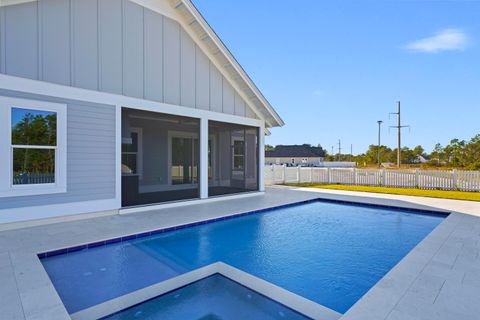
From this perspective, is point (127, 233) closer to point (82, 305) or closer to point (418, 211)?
point (82, 305)

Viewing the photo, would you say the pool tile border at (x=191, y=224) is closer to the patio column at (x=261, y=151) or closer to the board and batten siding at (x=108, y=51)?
the patio column at (x=261, y=151)

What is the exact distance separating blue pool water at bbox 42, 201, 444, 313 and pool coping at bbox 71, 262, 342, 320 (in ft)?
0.82

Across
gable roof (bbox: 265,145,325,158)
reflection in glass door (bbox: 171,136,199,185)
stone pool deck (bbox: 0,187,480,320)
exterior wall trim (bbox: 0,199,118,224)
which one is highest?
gable roof (bbox: 265,145,325,158)

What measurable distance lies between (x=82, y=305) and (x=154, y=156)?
9.56m

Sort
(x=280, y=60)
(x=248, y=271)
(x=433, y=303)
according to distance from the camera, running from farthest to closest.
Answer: (x=280, y=60)
(x=248, y=271)
(x=433, y=303)

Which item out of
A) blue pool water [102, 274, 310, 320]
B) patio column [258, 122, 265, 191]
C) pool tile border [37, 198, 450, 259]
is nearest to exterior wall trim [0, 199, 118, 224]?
pool tile border [37, 198, 450, 259]

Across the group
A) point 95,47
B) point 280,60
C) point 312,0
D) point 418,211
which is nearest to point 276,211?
point 418,211

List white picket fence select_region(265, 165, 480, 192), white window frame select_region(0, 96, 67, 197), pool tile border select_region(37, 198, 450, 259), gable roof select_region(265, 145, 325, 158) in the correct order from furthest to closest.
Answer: gable roof select_region(265, 145, 325, 158) < white picket fence select_region(265, 165, 480, 192) < white window frame select_region(0, 96, 67, 197) < pool tile border select_region(37, 198, 450, 259)

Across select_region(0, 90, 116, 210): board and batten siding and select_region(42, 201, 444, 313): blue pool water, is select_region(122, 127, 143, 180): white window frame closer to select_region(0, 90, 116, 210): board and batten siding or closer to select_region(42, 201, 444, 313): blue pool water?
select_region(0, 90, 116, 210): board and batten siding

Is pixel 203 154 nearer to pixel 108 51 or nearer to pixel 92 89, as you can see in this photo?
pixel 92 89

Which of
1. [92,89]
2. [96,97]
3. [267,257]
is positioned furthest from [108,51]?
[267,257]

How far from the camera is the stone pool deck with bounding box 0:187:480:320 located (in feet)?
8.84

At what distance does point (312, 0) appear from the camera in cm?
1189

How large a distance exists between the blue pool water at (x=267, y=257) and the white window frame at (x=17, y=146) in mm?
2277
